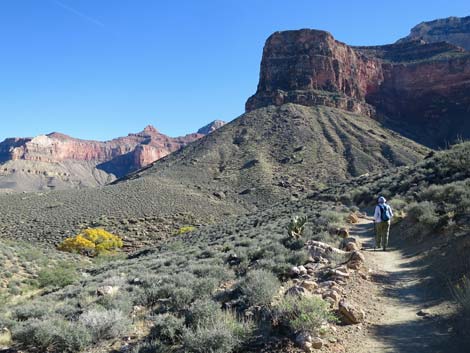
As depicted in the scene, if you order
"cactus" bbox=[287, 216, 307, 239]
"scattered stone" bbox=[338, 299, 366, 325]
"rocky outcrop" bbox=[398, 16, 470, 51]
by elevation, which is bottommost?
"scattered stone" bbox=[338, 299, 366, 325]

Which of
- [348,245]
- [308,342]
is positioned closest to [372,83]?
[348,245]

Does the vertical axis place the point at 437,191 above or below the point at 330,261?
above

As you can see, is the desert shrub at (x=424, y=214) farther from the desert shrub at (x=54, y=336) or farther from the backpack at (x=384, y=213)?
the desert shrub at (x=54, y=336)

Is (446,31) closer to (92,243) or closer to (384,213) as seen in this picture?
(92,243)

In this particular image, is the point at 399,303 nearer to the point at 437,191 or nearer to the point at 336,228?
the point at 336,228

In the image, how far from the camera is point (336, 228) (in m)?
14.2

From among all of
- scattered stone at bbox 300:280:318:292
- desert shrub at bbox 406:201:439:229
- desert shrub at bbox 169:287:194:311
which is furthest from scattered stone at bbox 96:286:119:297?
desert shrub at bbox 406:201:439:229

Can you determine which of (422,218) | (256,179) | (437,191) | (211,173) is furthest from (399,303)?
(211,173)

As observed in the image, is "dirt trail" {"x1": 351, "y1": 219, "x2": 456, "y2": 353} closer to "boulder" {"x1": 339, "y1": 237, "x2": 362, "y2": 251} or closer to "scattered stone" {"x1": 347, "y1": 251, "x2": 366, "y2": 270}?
"scattered stone" {"x1": 347, "y1": 251, "x2": 366, "y2": 270}

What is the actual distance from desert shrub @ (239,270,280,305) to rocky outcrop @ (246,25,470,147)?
3039 inches

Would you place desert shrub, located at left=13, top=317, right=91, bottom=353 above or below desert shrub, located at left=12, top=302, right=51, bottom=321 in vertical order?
above

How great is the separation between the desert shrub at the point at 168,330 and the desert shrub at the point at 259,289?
4.48 ft

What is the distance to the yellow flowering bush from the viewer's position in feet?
113

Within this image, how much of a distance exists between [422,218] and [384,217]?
135 centimetres
